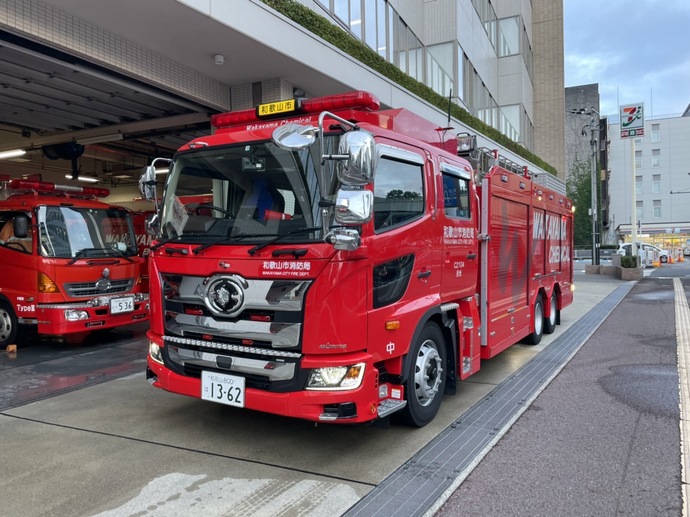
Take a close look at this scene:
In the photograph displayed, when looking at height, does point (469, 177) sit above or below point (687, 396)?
above

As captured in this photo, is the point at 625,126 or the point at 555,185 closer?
the point at 555,185

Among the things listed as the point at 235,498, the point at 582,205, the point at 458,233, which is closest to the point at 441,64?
the point at 458,233

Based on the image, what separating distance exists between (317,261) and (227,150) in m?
1.38

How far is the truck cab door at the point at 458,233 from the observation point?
15.7 feet

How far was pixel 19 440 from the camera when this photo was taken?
4.33m

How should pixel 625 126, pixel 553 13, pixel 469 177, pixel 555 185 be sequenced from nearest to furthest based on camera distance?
pixel 469 177 → pixel 555 185 → pixel 625 126 → pixel 553 13

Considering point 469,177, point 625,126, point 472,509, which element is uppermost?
point 625,126

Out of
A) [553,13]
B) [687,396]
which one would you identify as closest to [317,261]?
[687,396]

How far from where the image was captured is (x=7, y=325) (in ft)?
26.0

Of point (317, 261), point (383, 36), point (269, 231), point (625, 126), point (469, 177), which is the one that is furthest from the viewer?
point (625, 126)

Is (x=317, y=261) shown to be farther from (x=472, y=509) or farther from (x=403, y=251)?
(x=472, y=509)

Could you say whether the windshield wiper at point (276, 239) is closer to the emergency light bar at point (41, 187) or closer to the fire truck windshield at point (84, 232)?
the fire truck windshield at point (84, 232)

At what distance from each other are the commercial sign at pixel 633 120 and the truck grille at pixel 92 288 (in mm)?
20615

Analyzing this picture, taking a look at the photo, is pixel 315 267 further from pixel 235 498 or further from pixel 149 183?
pixel 149 183
